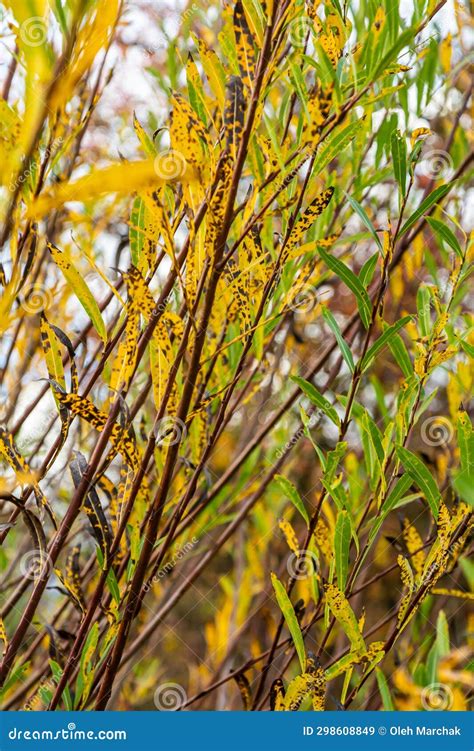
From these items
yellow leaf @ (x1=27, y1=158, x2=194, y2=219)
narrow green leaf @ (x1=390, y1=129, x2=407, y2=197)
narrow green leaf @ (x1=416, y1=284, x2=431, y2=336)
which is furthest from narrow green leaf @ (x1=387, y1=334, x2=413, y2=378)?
yellow leaf @ (x1=27, y1=158, x2=194, y2=219)

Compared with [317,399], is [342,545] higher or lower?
lower

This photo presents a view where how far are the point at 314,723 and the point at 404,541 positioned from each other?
10.4 inches

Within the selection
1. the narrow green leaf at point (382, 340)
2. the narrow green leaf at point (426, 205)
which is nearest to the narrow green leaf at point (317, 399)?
the narrow green leaf at point (382, 340)

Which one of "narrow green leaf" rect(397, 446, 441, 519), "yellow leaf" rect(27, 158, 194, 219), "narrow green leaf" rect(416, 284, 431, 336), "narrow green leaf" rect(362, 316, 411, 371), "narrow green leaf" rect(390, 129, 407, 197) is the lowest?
"narrow green leaf" rect(397, 446, 441, 519)

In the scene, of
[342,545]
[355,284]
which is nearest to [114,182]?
[355,284]

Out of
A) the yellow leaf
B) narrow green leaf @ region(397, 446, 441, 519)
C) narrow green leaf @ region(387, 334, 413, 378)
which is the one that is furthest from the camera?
narrow green leaf @ region(387, 334, 413, 378)

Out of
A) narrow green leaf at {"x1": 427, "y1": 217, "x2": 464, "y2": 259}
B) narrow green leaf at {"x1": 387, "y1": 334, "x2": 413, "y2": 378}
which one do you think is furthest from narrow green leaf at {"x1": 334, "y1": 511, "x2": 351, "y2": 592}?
narrow green leaf at {"x1": 427, "y1": 217, "x2": 464, "y2": 259}

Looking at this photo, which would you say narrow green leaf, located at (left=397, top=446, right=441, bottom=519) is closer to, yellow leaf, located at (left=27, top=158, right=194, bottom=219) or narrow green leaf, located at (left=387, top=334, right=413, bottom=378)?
narrow green leaf, located at (left=387, top=334, right=413, bottom=378)

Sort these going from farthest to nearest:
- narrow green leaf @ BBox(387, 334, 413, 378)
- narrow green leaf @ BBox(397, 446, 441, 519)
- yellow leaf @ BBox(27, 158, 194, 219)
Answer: narrow green leaf @ BBox(387, 334, 413, 378)
narrow green leaf @ BBox(397, 446, 441, 519)
yellow leaf @ BBox(27, 158, 194, 219)

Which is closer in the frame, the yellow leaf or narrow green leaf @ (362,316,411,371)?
the yellow leaf

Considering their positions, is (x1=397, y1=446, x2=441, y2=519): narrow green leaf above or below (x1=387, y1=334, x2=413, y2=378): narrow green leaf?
below

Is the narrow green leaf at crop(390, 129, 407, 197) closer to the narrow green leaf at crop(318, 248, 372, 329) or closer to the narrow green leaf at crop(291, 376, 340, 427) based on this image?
the narrow green leaf at crop(318, 248, 372, 329)

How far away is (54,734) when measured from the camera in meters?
0.62

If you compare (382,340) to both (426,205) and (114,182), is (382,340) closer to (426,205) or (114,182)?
(426,205)
